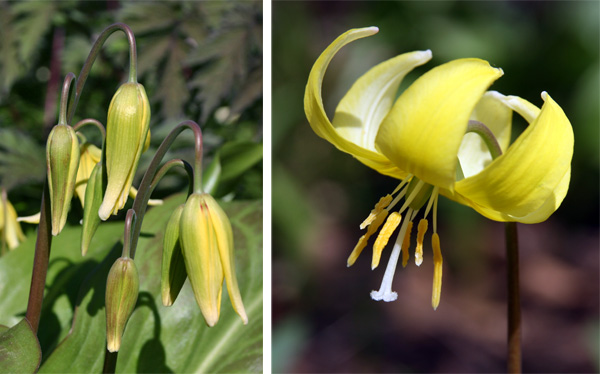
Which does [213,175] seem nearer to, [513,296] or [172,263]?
[172,263]

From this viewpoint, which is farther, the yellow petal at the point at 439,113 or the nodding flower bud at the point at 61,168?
the nodding flower bud at the point at 61,168

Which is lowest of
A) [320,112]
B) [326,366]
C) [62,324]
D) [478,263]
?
[326,366]

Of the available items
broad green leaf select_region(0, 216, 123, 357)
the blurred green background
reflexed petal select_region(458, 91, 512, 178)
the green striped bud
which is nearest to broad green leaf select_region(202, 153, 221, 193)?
broad green leaf select_region(0, 216, 123, 357)

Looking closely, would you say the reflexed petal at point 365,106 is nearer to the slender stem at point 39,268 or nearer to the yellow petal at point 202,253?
the yellow petal at point 202,253

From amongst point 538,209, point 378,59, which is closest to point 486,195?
point 538,209

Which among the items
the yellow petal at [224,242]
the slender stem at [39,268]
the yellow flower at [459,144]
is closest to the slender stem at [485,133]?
the yellow flower at [459,144]

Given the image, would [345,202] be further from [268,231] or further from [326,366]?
[268,231]

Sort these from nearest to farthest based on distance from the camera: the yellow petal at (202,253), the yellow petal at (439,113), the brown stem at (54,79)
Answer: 1. the yellow petal at (439,113)
2. the yellow petal at (202,253)
3. the brown stem at (54,79)
